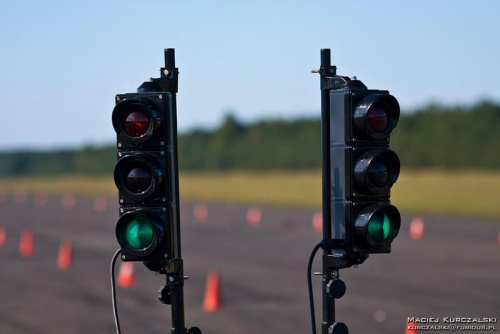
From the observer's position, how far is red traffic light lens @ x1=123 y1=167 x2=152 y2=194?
5.89 m

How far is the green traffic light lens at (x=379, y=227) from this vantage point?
5.84m

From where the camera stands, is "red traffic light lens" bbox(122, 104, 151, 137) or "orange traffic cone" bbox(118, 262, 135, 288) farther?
"orange traffic cone" bbox(118, 262, 135, 288)

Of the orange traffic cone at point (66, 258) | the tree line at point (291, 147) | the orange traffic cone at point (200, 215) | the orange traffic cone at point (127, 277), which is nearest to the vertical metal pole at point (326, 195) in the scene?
the orange traffic cone at point (127, 277)

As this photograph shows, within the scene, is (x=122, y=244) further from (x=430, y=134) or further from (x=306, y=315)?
(x=430, y=134)

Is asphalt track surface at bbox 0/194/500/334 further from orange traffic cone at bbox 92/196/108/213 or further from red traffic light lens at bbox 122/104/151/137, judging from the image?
orange traffic cone at bbox 92/196/108/213

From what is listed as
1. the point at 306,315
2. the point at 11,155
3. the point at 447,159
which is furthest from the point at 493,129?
the point at 11,155

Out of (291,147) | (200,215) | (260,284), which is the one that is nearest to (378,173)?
(260,284)

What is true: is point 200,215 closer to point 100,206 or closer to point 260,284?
point 100,206

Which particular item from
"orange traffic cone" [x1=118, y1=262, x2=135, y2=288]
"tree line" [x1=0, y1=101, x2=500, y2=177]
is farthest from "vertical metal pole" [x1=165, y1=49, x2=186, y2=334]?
"tree line" [x1=0, y1=101, x2=500, y2=177]

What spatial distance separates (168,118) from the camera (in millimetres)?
5945

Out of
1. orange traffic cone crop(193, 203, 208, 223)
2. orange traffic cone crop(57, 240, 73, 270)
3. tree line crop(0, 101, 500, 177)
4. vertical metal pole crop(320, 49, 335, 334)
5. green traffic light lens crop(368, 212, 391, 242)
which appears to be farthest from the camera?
tree line crop(0, 101, 500, 177)

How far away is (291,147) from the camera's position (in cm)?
7756

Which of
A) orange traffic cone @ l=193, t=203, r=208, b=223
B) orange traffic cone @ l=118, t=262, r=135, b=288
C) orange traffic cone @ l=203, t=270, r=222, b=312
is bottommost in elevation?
orange traffic cone @ l=193, t=203, r=208, b=223

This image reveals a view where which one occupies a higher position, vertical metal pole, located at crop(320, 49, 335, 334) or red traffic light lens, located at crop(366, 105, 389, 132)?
red traffic light lens, located at crop(366, 105, 389, 132)
